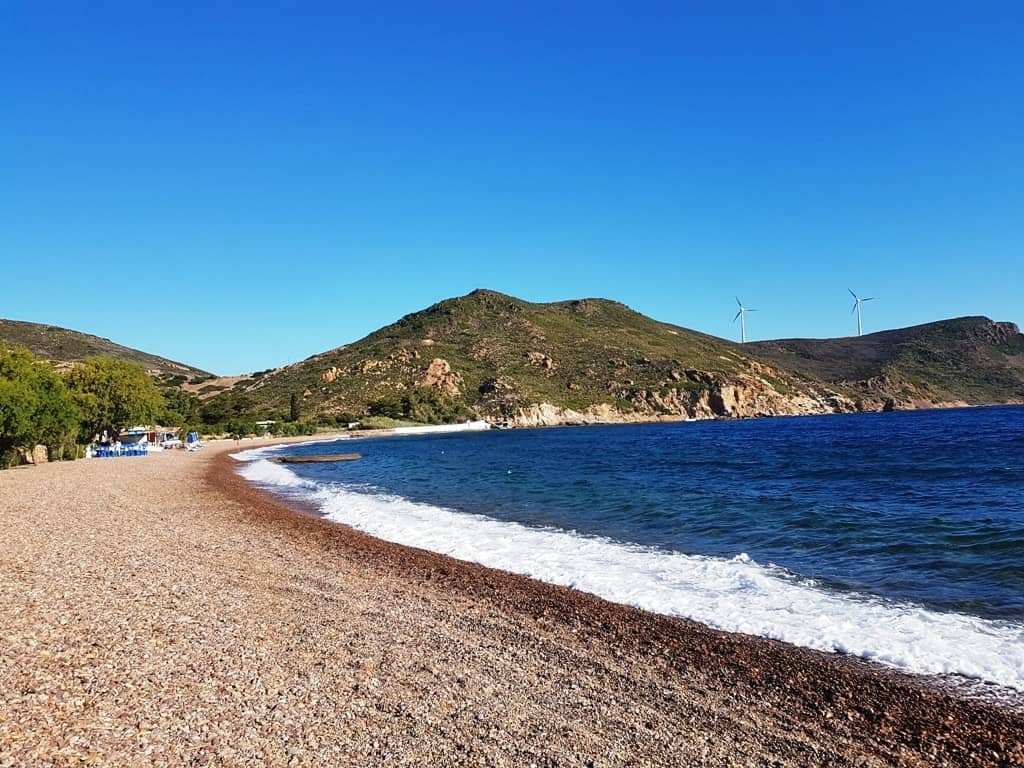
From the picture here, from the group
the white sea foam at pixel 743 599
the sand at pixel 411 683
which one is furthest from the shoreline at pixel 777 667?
the white sea foam at pixel 743 599

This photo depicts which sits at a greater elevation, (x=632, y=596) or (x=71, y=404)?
(x=71, y=404)

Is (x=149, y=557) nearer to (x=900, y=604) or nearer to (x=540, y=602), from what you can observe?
(x=540, y=602)

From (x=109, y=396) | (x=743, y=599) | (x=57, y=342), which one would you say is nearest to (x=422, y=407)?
(x=109, y=396)

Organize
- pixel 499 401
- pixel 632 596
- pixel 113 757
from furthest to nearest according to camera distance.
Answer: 1. pixel 499 401
2. pixel 632 596
3. pixel 113 757

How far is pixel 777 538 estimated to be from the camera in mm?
17344

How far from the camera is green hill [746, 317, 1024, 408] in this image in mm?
162250

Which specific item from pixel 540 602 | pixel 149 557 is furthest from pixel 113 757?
pixel 149 557

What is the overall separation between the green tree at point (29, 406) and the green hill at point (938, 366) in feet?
539

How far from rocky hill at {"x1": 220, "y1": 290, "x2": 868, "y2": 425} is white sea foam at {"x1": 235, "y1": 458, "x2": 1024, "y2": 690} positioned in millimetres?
108901

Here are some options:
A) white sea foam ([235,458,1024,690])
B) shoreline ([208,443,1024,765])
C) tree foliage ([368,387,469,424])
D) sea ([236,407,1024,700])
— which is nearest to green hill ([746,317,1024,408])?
tree foliage ([368,387,469,424])

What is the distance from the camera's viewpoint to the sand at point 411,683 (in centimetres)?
578

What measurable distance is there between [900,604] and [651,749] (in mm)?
7438

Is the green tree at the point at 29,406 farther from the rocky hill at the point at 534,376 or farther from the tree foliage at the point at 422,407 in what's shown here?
the rocky hill at the point at 534,376

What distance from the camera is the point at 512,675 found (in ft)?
25.1
